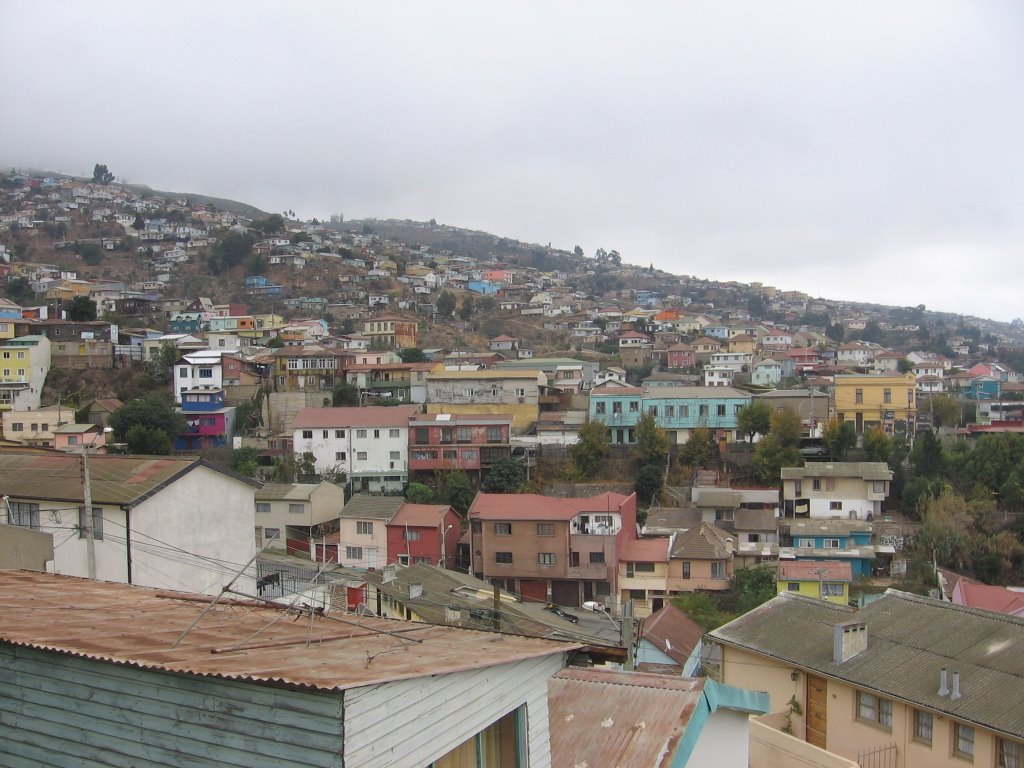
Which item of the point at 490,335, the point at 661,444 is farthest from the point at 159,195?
the point at 661,444

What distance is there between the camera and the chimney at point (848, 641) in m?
10.3

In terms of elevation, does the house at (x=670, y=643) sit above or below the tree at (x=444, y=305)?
below

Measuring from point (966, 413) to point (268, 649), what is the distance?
1700 inches

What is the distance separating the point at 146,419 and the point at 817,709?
27083 mm

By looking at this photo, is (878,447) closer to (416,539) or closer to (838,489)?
(838,489)

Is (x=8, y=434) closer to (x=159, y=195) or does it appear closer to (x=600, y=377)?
(x=600, y=377)

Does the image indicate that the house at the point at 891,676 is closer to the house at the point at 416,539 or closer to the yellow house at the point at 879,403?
the house at the point at 416,539

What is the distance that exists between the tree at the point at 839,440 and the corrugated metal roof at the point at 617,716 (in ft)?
87.1

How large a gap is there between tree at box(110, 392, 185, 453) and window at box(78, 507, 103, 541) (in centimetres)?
2021

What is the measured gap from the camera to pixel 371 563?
24109 mm

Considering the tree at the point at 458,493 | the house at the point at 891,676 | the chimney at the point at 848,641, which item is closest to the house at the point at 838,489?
the tree at the point at 458,493

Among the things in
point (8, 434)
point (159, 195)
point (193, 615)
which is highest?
point (159, 195)

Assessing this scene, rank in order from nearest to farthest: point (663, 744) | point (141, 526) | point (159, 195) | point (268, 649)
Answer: point (268, 649) → point (663, 744) → point (141, 526) → point (159, 195)

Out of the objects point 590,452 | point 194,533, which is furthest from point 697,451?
point 194,533
